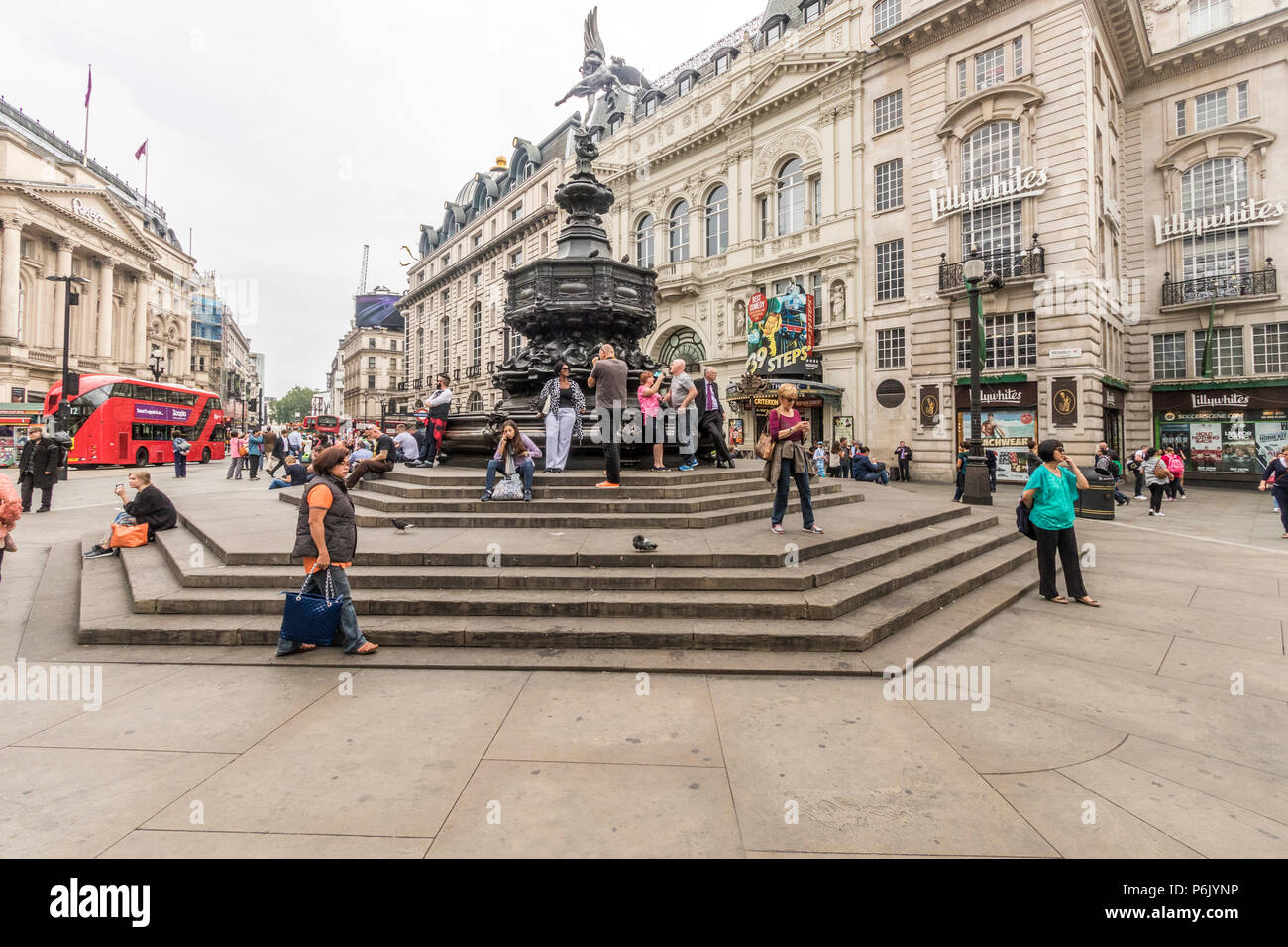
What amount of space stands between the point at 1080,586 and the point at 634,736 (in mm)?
5286

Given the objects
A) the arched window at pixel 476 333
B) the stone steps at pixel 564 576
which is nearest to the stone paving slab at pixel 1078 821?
the stone steps at pixel 564 576

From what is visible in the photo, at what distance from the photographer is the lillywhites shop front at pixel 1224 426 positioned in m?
21.0

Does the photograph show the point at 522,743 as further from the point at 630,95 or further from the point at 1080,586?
the point at 630,95

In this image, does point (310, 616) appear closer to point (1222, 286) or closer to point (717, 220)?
point (1222, 286)

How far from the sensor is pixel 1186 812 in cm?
256

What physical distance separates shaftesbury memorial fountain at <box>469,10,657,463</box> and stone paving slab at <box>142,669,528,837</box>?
690 cm

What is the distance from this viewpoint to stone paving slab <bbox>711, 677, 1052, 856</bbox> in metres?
2.37

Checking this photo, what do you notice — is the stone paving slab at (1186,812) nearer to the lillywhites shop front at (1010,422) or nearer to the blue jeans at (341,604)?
the blue jeans at (341,604)

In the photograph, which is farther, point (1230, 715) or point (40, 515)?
point (40, 515)

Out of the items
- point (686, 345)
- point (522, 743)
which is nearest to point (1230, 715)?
point (522, 743)

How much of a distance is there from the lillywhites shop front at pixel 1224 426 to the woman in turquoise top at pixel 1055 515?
2308 cm

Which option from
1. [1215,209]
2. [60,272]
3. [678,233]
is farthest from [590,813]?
[60,272]

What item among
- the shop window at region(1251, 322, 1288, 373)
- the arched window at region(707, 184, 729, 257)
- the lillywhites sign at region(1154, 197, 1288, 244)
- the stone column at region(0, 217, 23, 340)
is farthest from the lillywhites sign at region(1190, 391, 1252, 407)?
the stone column at region(0, 217, 23, 340)

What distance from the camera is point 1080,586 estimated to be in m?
5.94
